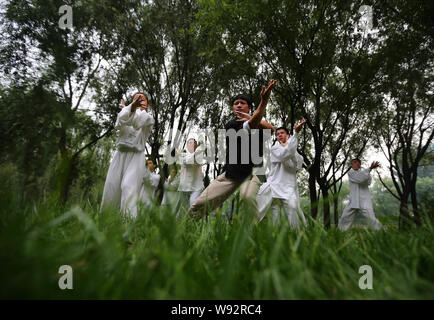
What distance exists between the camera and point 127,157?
4195 mm

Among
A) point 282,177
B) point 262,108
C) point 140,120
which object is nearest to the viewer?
point 262,108

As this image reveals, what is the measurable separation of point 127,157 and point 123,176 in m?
0.34

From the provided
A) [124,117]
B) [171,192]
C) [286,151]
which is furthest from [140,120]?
[171,192]

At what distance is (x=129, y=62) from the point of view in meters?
11.6

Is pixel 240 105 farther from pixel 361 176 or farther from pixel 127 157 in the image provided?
pixel 361 176

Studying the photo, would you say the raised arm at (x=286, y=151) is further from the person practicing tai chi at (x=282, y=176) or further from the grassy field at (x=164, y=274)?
the grassy field at (x=164, y=274)

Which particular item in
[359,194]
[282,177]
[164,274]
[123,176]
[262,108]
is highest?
[262,108]

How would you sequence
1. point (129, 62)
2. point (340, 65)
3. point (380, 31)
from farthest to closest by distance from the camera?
point (129, 62) → point (340, 65) → point (380, 31)

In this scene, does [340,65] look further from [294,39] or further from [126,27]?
[126,27]

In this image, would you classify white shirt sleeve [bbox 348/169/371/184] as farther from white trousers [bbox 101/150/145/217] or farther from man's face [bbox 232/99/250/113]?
white trousers [bbox 101/150/145/217]

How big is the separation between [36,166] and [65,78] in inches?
17.3

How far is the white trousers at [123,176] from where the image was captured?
3861 millimetres

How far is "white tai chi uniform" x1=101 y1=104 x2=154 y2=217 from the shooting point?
3.90 m
